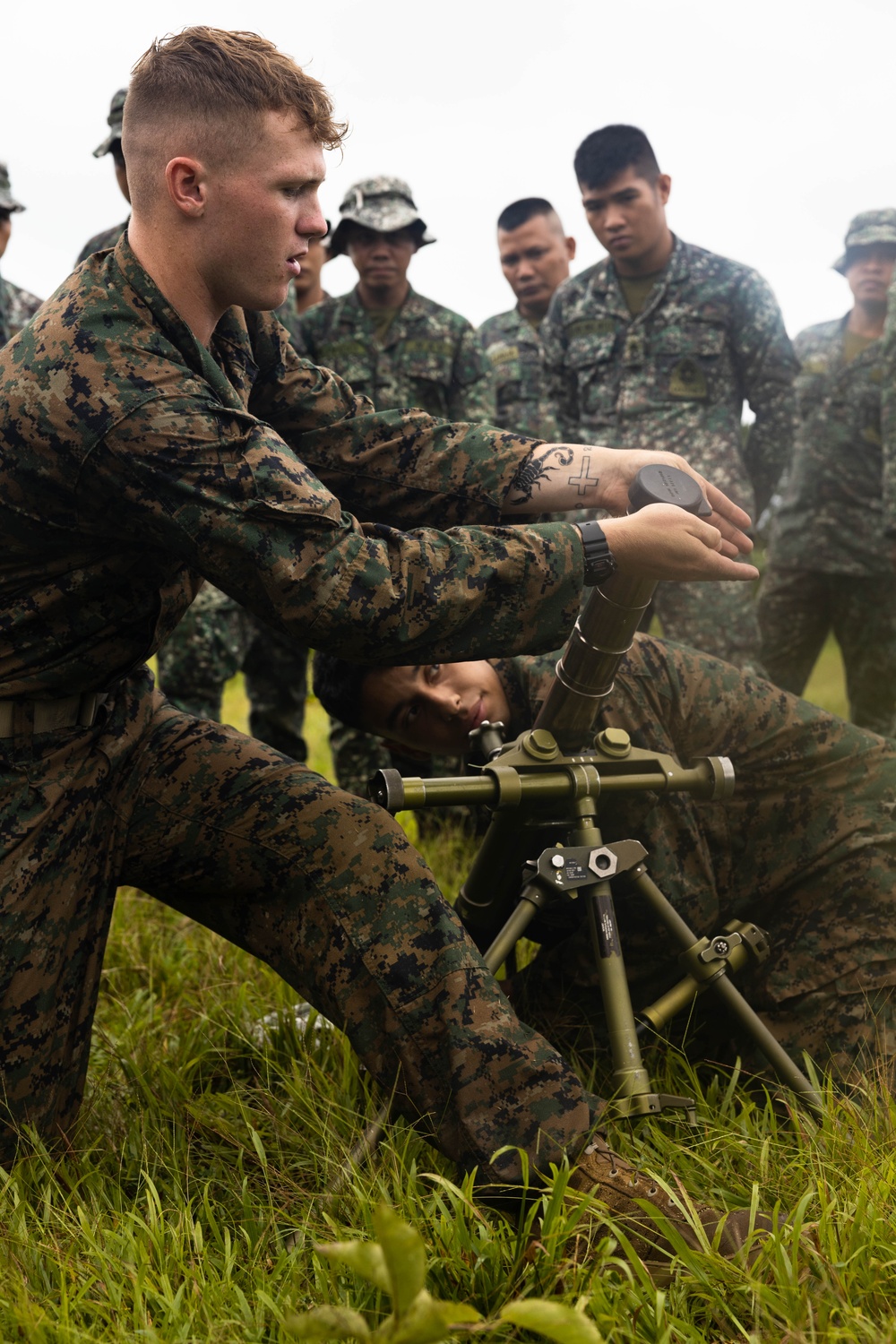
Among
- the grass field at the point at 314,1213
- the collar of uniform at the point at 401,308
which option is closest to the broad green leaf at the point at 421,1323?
the grass field at the point at 314,1213

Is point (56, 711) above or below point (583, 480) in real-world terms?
below

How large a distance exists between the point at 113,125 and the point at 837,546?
4.02 meters

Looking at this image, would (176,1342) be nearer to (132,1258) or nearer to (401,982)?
(132,1258)

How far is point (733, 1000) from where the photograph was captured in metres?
2.47

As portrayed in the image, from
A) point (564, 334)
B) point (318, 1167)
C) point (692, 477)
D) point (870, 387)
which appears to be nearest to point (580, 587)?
point (692, 477)

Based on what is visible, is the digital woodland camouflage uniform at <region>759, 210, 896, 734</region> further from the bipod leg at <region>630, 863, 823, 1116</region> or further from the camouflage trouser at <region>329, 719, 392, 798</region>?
the bipod leg at <region>630, 863, 823, 1116</region>

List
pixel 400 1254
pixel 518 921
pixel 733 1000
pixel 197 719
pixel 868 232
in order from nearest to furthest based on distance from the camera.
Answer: pixel 400 1254 → pixel 518 921 → pixel 733 1000 → pixel 197 719 → pixel 868 232

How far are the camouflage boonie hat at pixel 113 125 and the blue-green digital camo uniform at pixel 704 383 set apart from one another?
2.25 meters

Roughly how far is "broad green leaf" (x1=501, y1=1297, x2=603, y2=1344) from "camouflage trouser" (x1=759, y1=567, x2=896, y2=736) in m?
5.22

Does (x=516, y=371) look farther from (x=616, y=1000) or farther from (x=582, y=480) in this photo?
(x=616, y=1000)

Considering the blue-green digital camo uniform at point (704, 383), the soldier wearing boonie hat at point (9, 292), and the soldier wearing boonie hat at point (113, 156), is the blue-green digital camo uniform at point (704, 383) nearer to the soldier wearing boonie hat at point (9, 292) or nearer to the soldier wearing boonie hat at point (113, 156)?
the soldier wearing boonie hat at point (113, 156)

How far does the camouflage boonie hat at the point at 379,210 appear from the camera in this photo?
5836 millimetres

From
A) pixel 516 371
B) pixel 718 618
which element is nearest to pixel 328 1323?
pixel 718 618

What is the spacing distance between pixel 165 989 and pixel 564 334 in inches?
152
